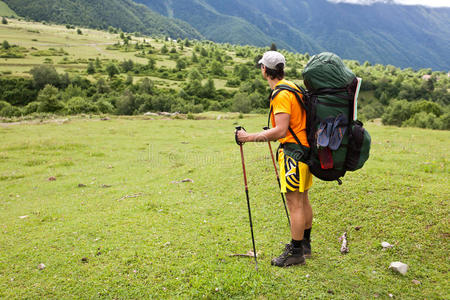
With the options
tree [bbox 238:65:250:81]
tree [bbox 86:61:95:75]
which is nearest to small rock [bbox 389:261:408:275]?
tree [bbox 86:61:95:75]

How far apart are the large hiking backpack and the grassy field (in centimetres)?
255

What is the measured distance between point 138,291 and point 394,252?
567 cm

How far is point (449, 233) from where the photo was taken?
21.0 feet

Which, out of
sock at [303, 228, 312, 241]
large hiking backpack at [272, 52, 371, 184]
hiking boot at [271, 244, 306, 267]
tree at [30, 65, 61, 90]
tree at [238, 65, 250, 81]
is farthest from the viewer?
tree at [238, 65, 250, 81]

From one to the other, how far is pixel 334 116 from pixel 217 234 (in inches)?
181

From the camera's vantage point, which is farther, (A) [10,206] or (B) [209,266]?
(A) [10,206]

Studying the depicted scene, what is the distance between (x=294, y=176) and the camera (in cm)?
512

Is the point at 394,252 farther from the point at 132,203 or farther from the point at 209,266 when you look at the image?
the point at 132,203

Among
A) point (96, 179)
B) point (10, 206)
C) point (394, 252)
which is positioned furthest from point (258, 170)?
point (10, 206)

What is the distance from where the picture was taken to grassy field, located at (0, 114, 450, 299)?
5.39m

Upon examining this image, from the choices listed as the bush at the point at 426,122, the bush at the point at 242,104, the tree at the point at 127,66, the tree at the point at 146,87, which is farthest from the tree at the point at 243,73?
the bush at the point at 426,122

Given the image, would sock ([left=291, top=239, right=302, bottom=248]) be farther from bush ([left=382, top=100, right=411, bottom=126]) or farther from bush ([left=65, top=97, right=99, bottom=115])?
bush ([left=382, top=100, right=411, bottom=126])

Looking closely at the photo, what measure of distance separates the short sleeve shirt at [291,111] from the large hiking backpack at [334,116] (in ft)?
0.35

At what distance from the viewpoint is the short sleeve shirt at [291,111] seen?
4828 millimetres
